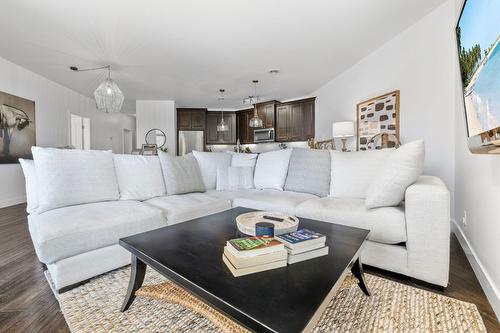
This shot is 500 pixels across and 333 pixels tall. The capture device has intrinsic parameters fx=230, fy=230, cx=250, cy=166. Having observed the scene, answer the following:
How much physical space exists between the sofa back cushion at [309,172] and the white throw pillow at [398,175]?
79 cm

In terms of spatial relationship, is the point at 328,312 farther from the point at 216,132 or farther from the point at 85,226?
the point at 216,132

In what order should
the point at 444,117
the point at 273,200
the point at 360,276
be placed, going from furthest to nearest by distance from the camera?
1. the point at 444,117
2. the point at 273,200
3. the point at 360,276

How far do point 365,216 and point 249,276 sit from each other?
1157mm

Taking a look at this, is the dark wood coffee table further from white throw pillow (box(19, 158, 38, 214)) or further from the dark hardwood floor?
white throw pillow (box(19, 158, 38, 214))

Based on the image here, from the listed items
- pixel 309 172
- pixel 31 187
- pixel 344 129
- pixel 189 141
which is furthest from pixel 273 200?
pixel 189 141

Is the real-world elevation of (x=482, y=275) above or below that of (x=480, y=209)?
Result: below

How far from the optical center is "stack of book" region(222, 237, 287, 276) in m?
0.84

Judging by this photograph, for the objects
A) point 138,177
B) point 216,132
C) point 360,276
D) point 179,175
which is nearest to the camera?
point 360,276

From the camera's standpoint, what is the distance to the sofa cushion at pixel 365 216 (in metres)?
1.50

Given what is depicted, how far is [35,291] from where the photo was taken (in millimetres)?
1451

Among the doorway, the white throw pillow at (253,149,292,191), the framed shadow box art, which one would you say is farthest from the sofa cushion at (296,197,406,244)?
the doorway

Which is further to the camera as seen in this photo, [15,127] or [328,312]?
[15,127]

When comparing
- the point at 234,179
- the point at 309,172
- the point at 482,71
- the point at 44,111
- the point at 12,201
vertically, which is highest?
the point at 44,111

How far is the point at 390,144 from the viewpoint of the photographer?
3180mm
